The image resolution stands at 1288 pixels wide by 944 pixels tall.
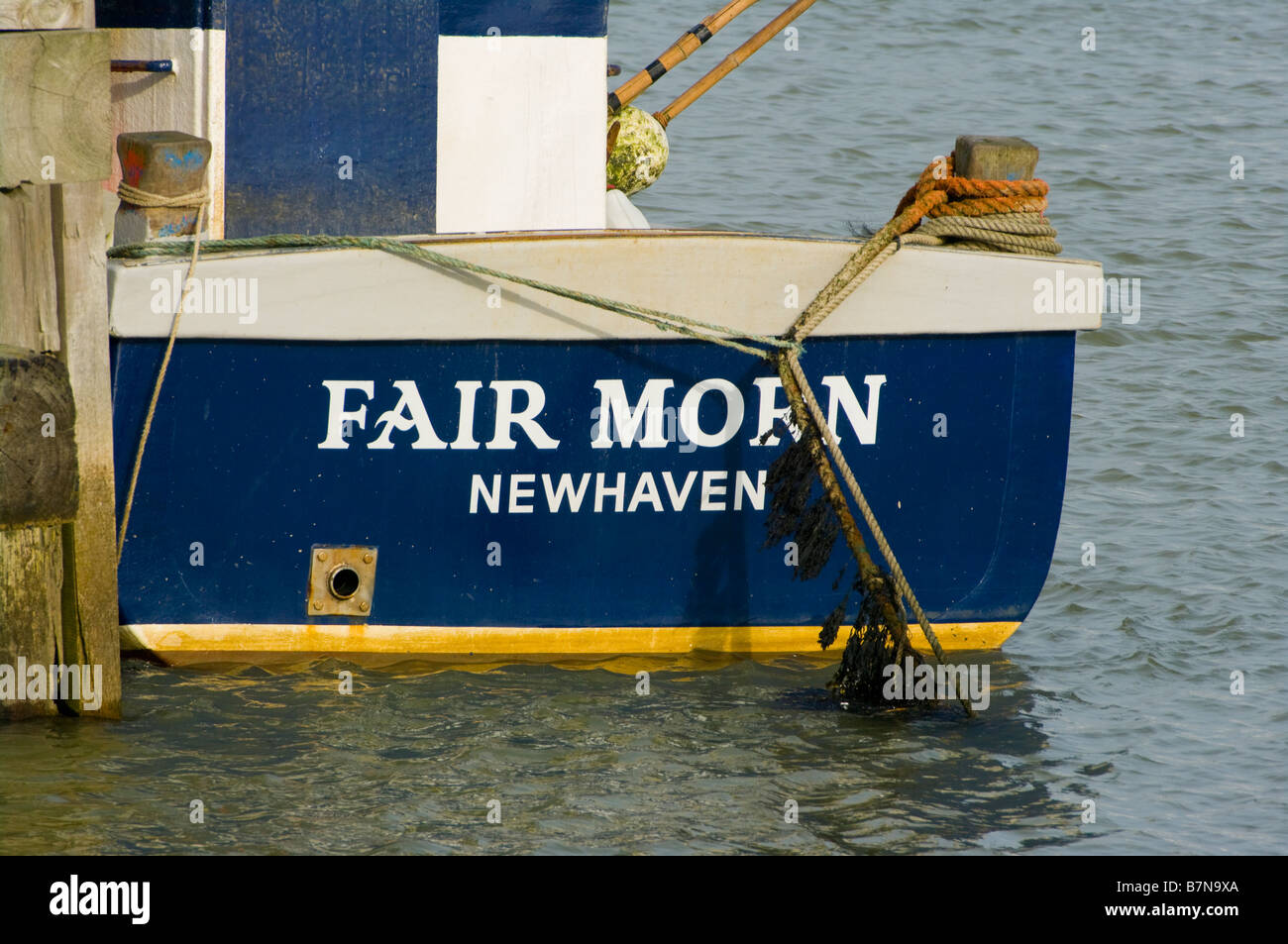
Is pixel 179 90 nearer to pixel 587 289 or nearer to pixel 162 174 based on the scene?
pixel 162 174

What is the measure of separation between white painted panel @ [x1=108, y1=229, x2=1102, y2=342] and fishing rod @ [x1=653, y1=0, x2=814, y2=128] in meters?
2.09

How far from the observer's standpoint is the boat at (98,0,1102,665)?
5113 mm

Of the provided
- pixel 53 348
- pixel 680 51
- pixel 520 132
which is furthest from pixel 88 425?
pixel 680 51

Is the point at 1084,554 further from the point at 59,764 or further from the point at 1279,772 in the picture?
the point at 59,764

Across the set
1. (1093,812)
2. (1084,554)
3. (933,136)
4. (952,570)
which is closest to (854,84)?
(933,136)

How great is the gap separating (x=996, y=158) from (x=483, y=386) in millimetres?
1798

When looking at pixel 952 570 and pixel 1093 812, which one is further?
pixel 952 570

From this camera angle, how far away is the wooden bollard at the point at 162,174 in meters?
5.03

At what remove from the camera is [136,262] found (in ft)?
16.2

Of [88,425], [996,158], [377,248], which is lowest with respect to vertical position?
[88,425]

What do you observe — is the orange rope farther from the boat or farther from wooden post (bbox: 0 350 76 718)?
wooden post (bbox: 0 350 76 718)

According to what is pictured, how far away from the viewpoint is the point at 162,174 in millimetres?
5047

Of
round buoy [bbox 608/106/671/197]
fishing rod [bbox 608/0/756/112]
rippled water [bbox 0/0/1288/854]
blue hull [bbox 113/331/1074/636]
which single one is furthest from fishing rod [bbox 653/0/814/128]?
rippled water [bbox 0/0/1288/854]
